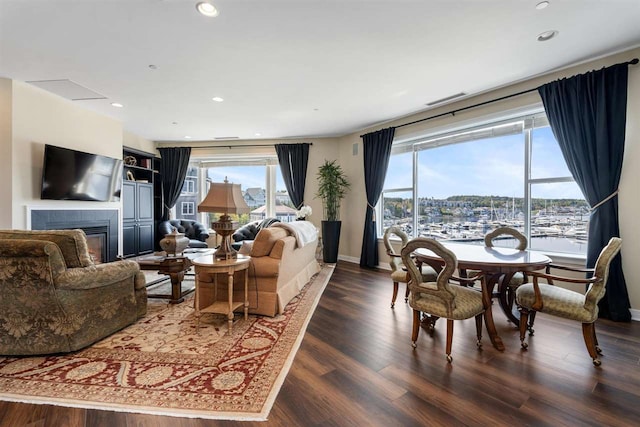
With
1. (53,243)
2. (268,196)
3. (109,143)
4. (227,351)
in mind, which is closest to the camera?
(53,243)

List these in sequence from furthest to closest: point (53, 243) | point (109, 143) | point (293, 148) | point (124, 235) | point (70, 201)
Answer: point (293, 148), point (124, 235), point (109, 143), point (70, 201), point (53, 243)

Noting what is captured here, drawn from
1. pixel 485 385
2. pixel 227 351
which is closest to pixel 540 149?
pixel 485 385

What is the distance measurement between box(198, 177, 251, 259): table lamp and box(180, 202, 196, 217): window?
4.82 metres

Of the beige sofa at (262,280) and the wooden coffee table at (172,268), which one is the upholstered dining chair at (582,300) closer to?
the beige sofa at (262,280)

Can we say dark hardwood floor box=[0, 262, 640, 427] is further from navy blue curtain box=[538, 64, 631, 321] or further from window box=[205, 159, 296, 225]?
window box=[205, 159, 296, 225]

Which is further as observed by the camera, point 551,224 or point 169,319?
point 551,224

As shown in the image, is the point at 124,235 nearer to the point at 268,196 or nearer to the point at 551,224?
the point at 268,196

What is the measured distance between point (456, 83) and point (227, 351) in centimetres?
394

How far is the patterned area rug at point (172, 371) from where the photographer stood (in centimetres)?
166

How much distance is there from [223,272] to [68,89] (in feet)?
11.8

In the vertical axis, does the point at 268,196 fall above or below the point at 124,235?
above

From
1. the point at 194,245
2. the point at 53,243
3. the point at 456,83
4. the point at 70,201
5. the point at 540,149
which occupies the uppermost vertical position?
the point at 456,83

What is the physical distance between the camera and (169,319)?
287 cm

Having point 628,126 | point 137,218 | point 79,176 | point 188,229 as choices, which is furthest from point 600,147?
point 137,218
